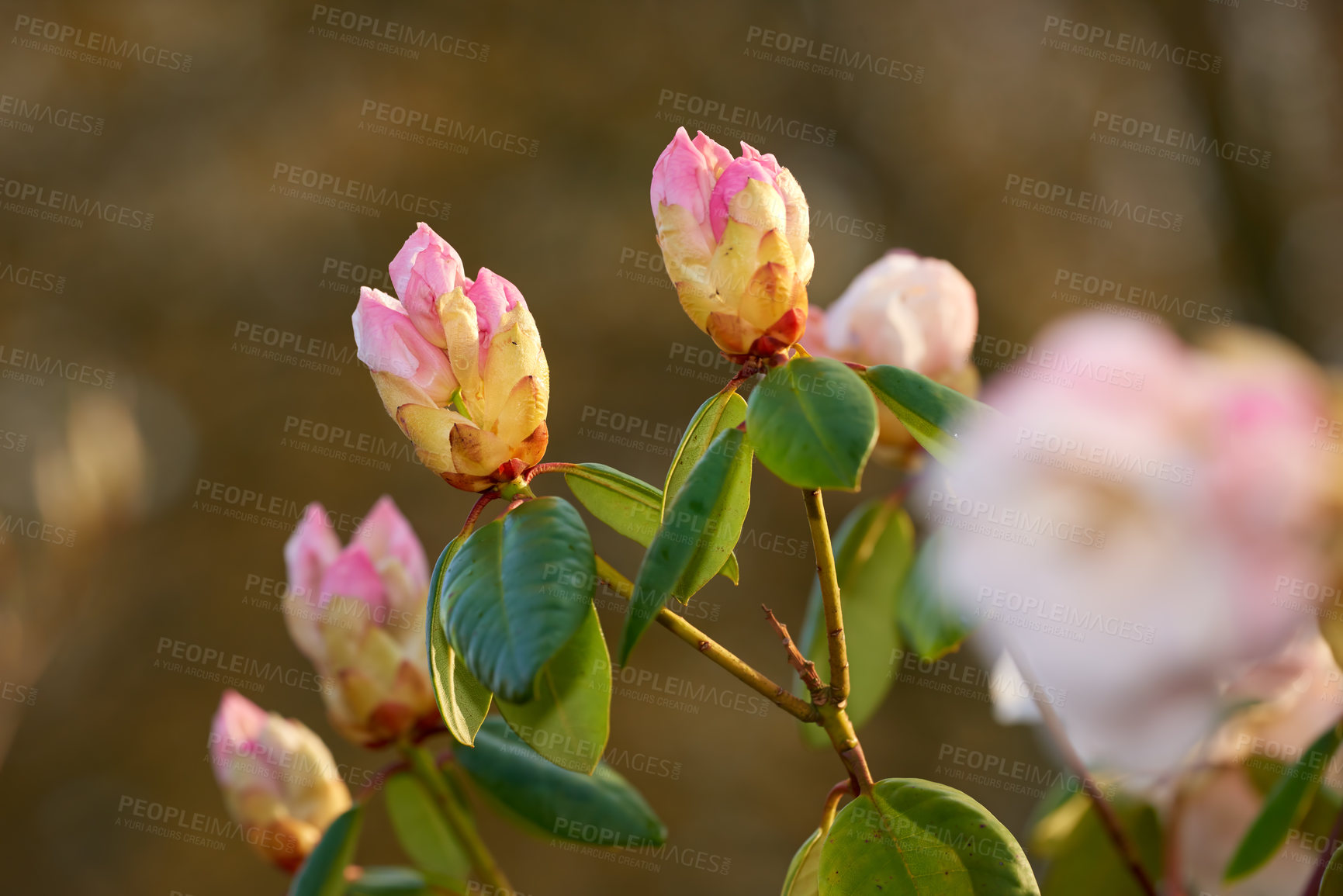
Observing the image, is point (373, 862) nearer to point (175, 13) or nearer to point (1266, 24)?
point (175, 13)

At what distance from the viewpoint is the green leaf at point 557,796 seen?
0.50 metres

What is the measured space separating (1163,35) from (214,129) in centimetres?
257

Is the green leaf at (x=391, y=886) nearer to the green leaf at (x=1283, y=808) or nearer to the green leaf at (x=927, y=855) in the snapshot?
the green leaf at (x=927, y=855)

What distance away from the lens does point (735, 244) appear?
0.36 metres

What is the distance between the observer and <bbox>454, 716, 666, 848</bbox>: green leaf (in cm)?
50

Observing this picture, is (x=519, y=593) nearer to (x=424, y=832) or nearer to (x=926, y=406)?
(x=926, y=406)
